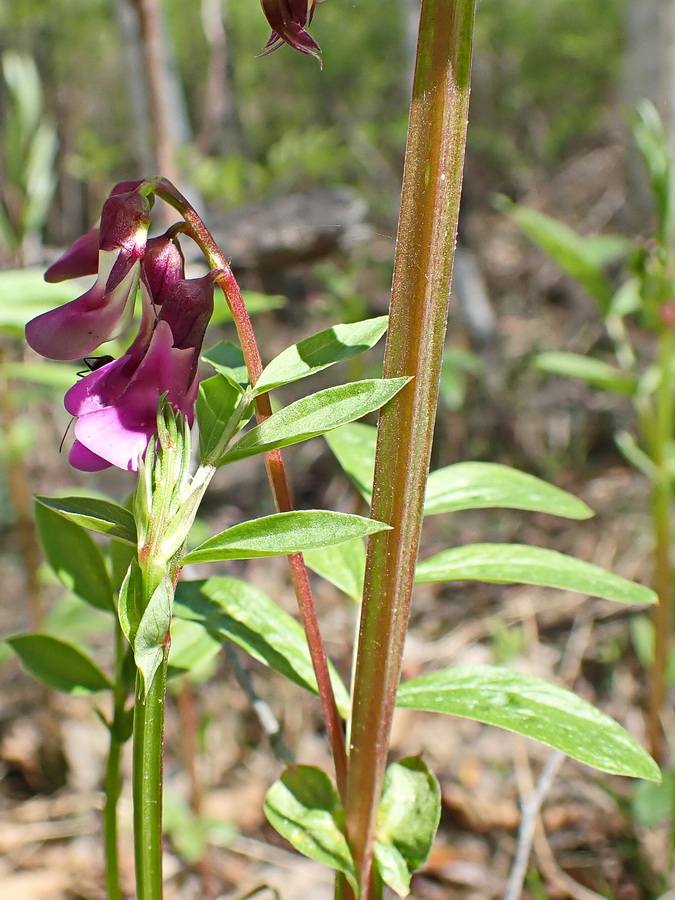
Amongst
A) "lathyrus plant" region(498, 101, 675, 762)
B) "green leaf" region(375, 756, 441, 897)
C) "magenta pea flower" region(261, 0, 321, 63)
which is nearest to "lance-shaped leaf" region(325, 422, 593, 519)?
"green leaf" region(375, 756, 441, 897)

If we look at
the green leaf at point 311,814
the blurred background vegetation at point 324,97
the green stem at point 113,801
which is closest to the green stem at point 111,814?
the green stem at point 113,801

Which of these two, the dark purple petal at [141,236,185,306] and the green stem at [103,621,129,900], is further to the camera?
the green stem at [103,621,129,900]

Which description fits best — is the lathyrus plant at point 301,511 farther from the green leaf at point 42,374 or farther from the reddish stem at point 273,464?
the green leaf at point 42,374

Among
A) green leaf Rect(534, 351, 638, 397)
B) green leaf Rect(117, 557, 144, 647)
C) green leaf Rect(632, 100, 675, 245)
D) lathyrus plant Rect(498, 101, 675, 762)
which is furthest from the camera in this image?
green leaf Rect(534, 351, 638, 397)

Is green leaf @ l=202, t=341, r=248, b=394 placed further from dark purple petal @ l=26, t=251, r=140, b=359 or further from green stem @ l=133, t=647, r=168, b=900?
green stem @ l=133, t=647, r=168, b=900

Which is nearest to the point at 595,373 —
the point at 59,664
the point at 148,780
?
the point at 59,664

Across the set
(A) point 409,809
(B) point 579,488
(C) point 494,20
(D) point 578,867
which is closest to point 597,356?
(B) point 579,488

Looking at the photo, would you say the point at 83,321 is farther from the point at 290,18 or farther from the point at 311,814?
the point at 311,814
